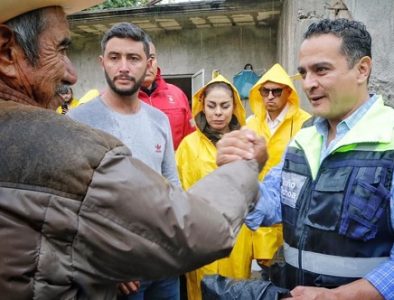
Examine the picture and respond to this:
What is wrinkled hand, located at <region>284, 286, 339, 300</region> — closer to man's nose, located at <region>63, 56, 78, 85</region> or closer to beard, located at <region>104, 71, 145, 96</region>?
man's nose, located at <region>63, 56, 78, 85</region>

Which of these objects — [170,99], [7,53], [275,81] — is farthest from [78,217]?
[275,81]

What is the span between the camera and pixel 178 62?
27.0ft

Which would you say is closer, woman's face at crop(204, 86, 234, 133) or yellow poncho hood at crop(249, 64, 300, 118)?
woman's face at crop(204, 86, 234, 133)

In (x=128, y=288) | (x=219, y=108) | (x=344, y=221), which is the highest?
(x=219, y=108)

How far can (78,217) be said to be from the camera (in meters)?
1.05

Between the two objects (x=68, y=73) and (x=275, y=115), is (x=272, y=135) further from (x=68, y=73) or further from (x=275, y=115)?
(x=68, y=73)

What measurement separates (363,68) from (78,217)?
1.51m

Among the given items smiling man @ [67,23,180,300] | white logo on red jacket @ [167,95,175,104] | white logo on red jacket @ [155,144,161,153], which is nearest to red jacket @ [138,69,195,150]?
white logo on red jacket @ [167,95,175,104]

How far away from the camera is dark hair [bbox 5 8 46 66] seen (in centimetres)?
125

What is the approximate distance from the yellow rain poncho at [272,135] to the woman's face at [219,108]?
0.96 ft

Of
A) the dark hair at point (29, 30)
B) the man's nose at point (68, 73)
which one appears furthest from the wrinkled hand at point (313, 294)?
the dark hair at point (29, 30)

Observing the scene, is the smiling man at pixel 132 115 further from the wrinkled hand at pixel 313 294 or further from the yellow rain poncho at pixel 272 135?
the wrinkled hand at pixel 313 294

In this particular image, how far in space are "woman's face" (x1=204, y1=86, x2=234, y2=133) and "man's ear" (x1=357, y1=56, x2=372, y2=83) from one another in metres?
2.00

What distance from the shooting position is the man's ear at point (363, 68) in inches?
79.1
